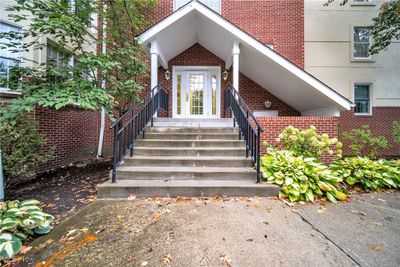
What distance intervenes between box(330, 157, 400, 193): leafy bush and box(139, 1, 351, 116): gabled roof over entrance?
1.89 meters

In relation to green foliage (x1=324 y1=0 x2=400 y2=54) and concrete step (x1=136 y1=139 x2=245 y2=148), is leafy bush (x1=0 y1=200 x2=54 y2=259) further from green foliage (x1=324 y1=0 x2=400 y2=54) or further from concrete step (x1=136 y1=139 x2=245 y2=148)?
green foliage (x1=324 y1=0 x2=400 y2=54)

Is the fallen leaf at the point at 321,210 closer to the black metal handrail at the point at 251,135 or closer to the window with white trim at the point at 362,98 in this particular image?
the black metal handrail at the point at 251,135

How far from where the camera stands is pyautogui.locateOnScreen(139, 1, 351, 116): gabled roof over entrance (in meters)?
5.31

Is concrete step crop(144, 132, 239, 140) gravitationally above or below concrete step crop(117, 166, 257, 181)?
above

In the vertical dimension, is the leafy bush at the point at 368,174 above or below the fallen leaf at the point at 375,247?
above

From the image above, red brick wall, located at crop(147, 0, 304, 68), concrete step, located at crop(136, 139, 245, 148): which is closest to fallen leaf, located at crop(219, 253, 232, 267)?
concrete step, located at crop(136, 139, 245, 148)

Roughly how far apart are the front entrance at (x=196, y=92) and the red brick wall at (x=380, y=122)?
5.80 m

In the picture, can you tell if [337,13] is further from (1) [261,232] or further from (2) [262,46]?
(1) [261,232]

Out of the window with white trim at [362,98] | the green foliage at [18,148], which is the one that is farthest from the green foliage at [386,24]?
the green foliage at [18,148]

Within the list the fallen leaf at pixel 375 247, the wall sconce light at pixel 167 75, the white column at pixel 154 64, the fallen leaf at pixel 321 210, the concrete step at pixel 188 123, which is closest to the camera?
the fallen leaf at pixel 375 247

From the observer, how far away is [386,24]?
7.46m

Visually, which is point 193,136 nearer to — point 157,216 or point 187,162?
point 187,162

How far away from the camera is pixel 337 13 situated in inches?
335

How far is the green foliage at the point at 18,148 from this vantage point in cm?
361
